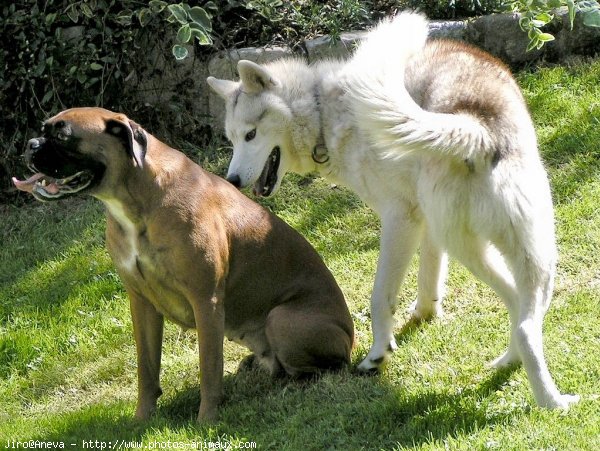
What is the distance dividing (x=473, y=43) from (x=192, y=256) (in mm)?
4403

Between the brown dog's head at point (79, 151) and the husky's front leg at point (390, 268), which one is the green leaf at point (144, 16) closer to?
the brown dog's head at point (79, 151)

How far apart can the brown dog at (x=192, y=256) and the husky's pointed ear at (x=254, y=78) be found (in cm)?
86

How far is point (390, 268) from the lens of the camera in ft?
17.6

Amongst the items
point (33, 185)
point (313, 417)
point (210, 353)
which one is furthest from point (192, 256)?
point (313, 417)

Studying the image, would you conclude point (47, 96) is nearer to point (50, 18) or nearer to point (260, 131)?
point (50, 18)

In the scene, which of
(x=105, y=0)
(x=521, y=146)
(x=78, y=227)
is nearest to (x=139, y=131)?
(x=521, y=146)

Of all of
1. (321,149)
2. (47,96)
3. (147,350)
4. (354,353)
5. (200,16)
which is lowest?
(354,353)

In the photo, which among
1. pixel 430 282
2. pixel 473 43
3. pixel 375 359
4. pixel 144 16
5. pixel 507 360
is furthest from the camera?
pixel 473 43

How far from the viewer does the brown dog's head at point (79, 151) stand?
15.0ft

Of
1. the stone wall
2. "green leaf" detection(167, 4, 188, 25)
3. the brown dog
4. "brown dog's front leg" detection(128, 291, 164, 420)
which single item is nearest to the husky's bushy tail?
"green leaf" detection(167, 4, 188, 25)

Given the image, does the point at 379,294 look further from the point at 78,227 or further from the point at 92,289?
the point at 78,227

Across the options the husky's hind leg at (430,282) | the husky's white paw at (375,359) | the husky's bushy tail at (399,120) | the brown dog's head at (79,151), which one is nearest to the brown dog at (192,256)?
the brown dog's head at (79,151)

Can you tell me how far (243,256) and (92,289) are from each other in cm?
191

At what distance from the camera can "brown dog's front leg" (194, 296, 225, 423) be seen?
478 cm
